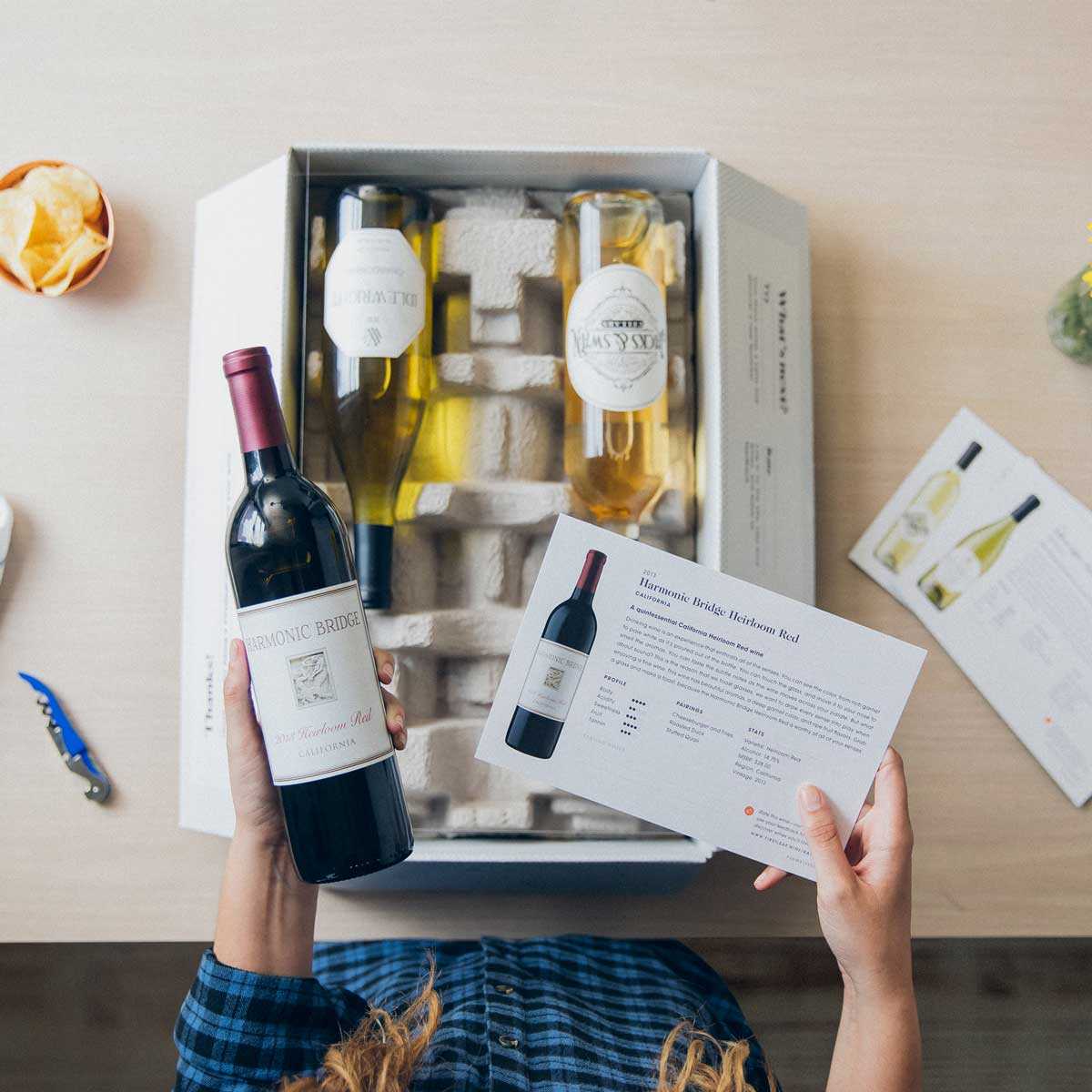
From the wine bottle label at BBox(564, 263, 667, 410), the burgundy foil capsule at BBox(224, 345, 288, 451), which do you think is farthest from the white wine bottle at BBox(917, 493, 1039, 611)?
the burgundy foil capsule at BBox(224, 345, 288, 451)

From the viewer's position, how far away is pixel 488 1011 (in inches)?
30.1

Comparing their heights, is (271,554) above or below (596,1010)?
above

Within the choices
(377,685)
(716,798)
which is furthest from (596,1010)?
(377,685)

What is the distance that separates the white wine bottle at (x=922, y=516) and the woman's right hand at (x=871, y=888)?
14.5 inches

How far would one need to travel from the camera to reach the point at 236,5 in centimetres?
100

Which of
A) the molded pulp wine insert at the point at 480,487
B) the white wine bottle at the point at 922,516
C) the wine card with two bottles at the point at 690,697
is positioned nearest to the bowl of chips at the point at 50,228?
the molded pulp wine insert at the point at 480,487

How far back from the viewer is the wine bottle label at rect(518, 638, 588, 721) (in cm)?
66

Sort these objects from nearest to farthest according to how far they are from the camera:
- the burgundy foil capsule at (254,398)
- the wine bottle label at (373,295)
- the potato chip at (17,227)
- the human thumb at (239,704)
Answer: the burgundy foil capsule at (254,398)
the human thumb at (239,704)
the wine bottle label at (373,295)
the potato chip at (17,227)

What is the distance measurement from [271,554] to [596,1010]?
1.64 feet

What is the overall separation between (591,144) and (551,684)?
2.03ft

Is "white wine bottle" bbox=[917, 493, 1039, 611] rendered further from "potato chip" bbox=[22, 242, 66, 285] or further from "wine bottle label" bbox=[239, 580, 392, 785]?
"potato chip" bbox=[22, 242, 66, 285]

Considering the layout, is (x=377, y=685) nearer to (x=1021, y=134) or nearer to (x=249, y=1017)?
(x=249, y=1017)

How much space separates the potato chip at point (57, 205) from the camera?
93 centimetres

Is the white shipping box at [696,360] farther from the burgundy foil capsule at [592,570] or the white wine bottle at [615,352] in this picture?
the burgundy foil capsule at [592,570]
